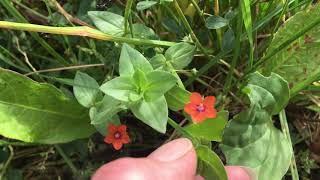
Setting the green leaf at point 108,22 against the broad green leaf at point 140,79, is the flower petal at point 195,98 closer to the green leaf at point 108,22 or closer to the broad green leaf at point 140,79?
the broad green leaf at point 140,79

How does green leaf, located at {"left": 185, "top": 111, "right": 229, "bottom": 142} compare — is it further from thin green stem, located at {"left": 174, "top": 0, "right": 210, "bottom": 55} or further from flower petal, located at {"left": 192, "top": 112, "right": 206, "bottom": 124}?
thin green stem, located at {"left": 174, "top": 0, "right": 210, "bottom": 55}

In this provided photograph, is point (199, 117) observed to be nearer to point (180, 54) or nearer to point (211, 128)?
point (211, 128)

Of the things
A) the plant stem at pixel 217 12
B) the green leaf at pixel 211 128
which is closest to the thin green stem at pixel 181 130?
the green leaf at pixel 211 128

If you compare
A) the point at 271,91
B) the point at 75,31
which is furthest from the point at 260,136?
the point at 75,31

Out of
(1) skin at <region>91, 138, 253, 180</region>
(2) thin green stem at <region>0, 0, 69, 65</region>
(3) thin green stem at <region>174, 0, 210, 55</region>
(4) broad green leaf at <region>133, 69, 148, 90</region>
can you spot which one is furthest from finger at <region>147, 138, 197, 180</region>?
(2) thin green stem at <region>0, 0, 69, 65</region>

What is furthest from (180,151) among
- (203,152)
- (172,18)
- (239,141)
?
(172,18)

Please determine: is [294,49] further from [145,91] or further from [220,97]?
[145,91]
